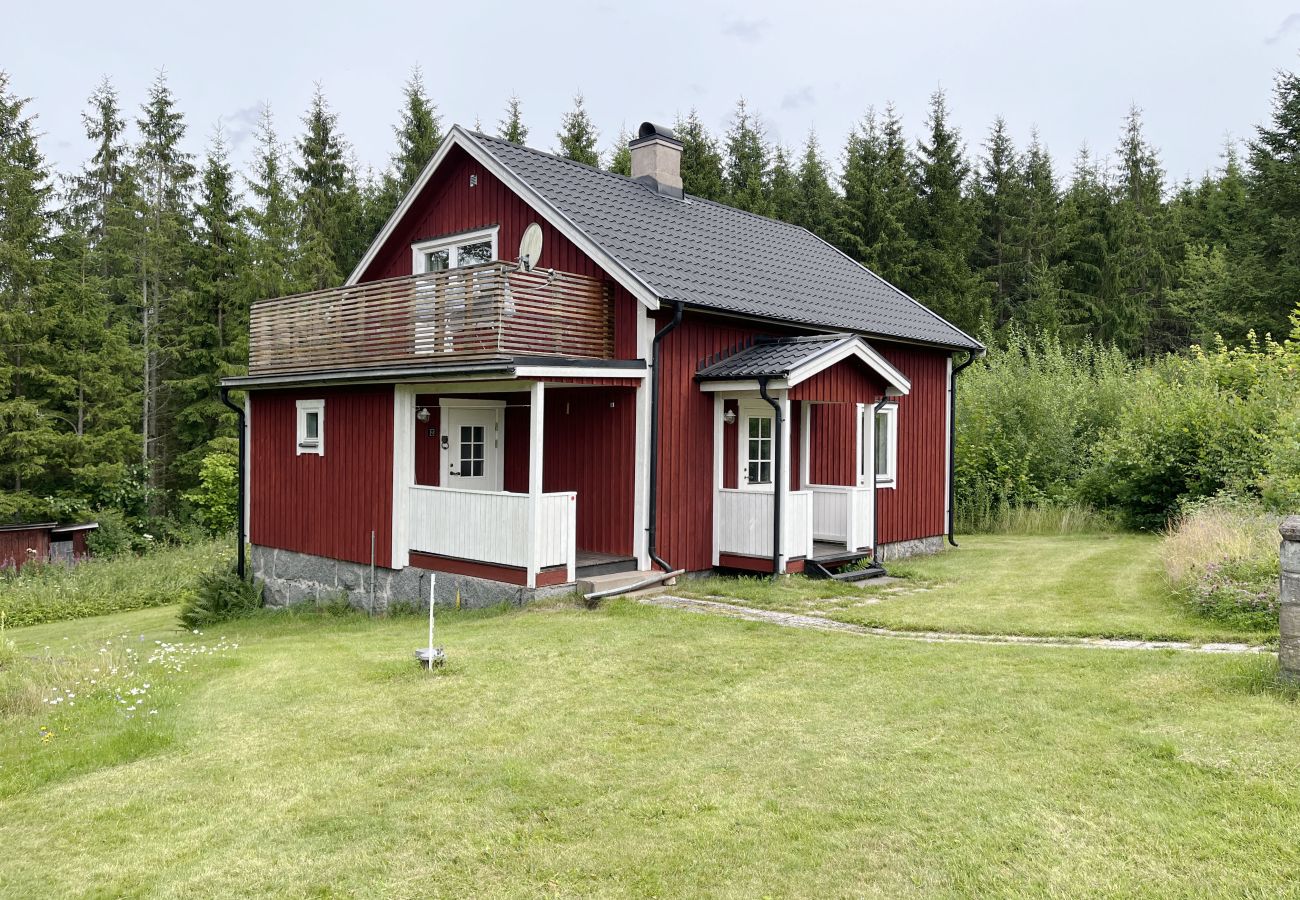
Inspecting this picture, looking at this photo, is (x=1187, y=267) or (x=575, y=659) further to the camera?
(x=1187, y=267)

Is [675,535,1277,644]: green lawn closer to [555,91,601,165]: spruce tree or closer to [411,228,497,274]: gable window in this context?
[411,228,497,274]: gable window

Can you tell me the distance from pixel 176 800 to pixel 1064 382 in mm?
20247

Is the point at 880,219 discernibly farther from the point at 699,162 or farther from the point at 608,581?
the point at 608,581

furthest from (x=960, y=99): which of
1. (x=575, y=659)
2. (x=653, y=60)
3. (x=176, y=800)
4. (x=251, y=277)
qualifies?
(x=176, y=800)

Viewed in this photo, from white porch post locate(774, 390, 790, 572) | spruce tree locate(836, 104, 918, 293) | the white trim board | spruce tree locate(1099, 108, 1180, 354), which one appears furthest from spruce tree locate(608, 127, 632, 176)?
white porch post locate(774, 390, 790, 572)

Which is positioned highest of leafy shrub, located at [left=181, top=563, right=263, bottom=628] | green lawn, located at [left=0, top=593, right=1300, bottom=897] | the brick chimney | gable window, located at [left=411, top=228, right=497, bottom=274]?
the brick chimney

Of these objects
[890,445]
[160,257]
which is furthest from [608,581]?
[160,257]

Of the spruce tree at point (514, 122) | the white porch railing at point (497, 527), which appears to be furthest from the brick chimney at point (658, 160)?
the spruce tree at point (514, 122)

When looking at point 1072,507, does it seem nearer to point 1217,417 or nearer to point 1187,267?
point 1217,417

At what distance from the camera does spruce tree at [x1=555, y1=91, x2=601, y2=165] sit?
36.8 meters

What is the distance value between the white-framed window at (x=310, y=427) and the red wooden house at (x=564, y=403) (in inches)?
1.5

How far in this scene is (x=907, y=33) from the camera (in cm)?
1589

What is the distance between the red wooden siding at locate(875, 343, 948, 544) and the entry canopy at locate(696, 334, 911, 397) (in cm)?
253

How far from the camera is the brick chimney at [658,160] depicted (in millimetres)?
16109
